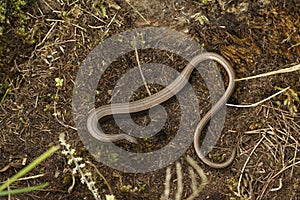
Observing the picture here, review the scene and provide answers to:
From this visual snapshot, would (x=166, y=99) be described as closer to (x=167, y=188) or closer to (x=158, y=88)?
(x=158, y=88)

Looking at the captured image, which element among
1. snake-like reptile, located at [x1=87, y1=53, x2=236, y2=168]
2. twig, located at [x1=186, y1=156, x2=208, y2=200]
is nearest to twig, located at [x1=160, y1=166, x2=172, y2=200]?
twig, located at [x1=186, y1=156, x2=208, y2=200]

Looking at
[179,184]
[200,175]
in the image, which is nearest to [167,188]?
[179,184]

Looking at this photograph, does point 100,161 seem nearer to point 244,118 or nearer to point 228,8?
point 244,118

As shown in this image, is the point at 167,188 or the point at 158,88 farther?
the point at 158,88

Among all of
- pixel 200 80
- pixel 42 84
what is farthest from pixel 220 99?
pixel 42 84

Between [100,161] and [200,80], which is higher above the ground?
[200,80]

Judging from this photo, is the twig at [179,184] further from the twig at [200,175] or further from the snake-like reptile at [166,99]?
the snake-like reptile at [166,99]
